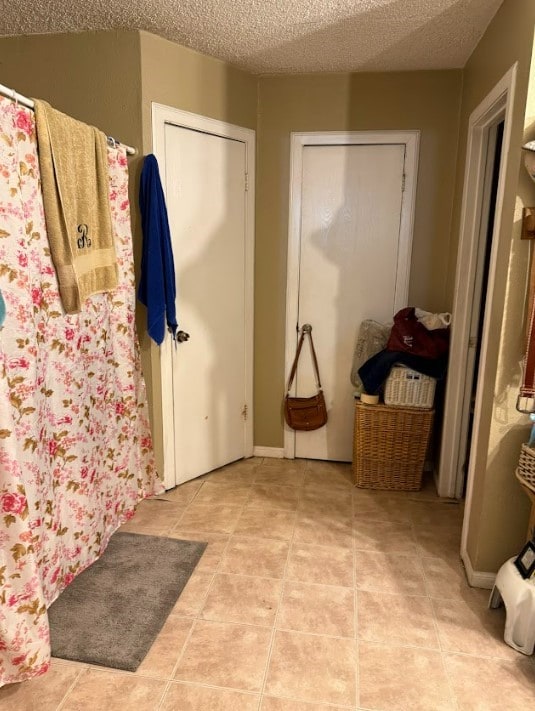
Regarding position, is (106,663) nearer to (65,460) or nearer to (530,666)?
(65,460)

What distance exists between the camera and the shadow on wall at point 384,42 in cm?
218

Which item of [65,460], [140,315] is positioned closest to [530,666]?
[65,460]

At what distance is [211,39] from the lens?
246 centimetres

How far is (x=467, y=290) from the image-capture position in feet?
8.44

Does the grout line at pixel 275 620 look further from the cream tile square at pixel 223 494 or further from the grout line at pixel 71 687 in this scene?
the grout line at pixel 71 687

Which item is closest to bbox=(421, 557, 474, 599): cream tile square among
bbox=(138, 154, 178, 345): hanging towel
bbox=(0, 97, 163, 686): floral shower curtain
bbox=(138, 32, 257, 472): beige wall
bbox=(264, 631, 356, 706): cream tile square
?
bbox=(264, 631, 356, 706): cream tile square

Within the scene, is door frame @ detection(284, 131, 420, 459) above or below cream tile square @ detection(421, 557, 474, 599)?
above

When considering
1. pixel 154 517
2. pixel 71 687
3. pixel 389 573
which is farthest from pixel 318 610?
pixel 154 517

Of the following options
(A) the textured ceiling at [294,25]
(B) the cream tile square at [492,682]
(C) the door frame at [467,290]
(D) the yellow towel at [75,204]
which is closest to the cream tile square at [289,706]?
(B) the cream tile square at [492,682]

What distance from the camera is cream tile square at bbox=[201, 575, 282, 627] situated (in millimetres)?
1919

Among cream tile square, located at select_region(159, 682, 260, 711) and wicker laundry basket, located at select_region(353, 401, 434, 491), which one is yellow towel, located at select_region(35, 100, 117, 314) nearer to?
cream tile square, located at select_region(159, 682, 260, 711)

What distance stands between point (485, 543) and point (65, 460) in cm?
168

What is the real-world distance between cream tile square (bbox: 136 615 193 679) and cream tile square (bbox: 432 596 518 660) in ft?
3.04

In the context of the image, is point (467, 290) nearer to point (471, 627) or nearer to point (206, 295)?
point (206, 295)
